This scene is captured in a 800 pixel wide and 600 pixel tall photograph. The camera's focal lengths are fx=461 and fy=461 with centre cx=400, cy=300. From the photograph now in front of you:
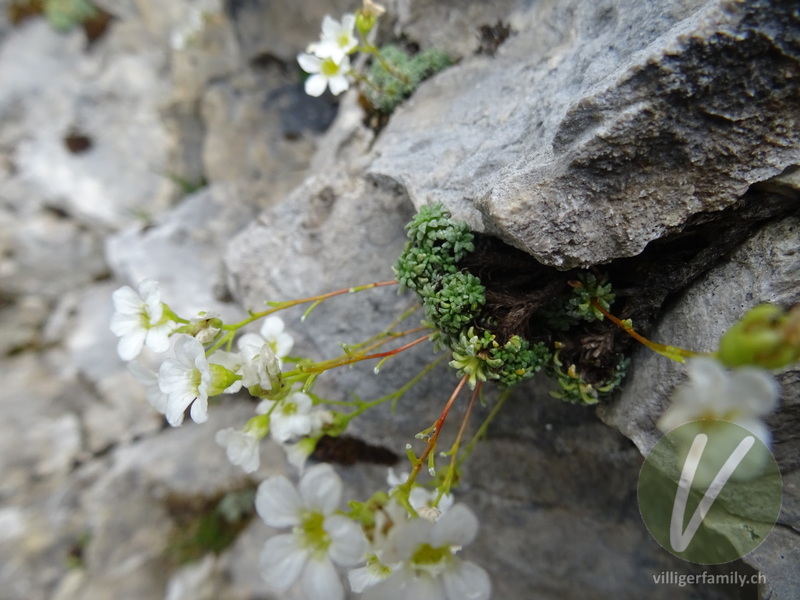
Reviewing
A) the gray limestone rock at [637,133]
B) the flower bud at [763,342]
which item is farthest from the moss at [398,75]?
the flower bud at [763,342]

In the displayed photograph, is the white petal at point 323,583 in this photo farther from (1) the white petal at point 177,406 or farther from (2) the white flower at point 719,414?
(2) the white flower at point 719,414

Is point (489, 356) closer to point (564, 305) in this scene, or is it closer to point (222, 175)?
point (564, 305)

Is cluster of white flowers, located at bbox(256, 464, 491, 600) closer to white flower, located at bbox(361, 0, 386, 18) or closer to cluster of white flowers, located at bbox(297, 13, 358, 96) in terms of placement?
cluster of white flowers, located at bbox(297, 13, 358, 96)

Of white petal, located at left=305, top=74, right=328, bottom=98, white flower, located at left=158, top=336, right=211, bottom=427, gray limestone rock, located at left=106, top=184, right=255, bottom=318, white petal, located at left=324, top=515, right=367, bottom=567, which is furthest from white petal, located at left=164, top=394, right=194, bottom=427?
gray limestone rock, located at left=106, top=184, right=255, bottom=318

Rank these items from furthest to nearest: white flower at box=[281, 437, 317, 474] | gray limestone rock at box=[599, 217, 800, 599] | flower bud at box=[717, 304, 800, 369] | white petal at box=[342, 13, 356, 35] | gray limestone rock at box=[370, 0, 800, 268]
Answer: white petal at box=[342, 13, 356, 35] < white flower at box=[281, 437, 317, 474] < gray limestone rock at box=[599, 217, 800, 599] < gray limestone rock at box=[370, 0, 800, 268] < flower bud at box=[717, 304, 800, 369]

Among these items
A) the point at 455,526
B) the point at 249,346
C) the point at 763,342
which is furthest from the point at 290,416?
the point at 763,342
